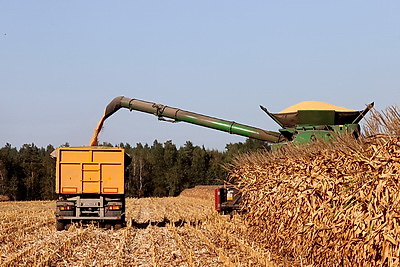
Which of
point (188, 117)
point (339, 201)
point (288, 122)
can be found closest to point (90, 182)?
point (188, 117)

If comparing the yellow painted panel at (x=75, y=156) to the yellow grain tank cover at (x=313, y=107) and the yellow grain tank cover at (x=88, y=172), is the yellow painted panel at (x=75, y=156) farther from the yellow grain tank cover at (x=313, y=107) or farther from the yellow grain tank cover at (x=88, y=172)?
the yellow grain tank cover at (x=313, y=107)

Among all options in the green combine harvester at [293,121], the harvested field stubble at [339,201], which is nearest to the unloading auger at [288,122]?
the green combine harvester at [293,121]

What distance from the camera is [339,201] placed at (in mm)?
9672

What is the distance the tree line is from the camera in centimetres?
7875

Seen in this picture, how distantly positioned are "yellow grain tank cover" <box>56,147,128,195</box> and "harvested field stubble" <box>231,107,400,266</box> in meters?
6.76

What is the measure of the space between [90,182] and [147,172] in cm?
7280

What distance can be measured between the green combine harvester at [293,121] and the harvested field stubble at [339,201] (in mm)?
1790

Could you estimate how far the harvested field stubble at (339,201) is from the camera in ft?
25.6

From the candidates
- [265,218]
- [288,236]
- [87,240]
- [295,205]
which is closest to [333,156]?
[295,205]

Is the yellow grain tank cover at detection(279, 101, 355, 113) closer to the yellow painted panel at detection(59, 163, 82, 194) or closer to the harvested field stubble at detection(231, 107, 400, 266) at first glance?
the harvested field stubble at detection(231, 107, 400, 266)

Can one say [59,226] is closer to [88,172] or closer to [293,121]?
[88,172]

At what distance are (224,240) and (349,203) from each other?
802 centimetres

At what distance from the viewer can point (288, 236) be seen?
512 inches

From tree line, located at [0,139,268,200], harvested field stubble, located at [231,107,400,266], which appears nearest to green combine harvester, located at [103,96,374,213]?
harvested field stubble, located at [231,107,400,266]
